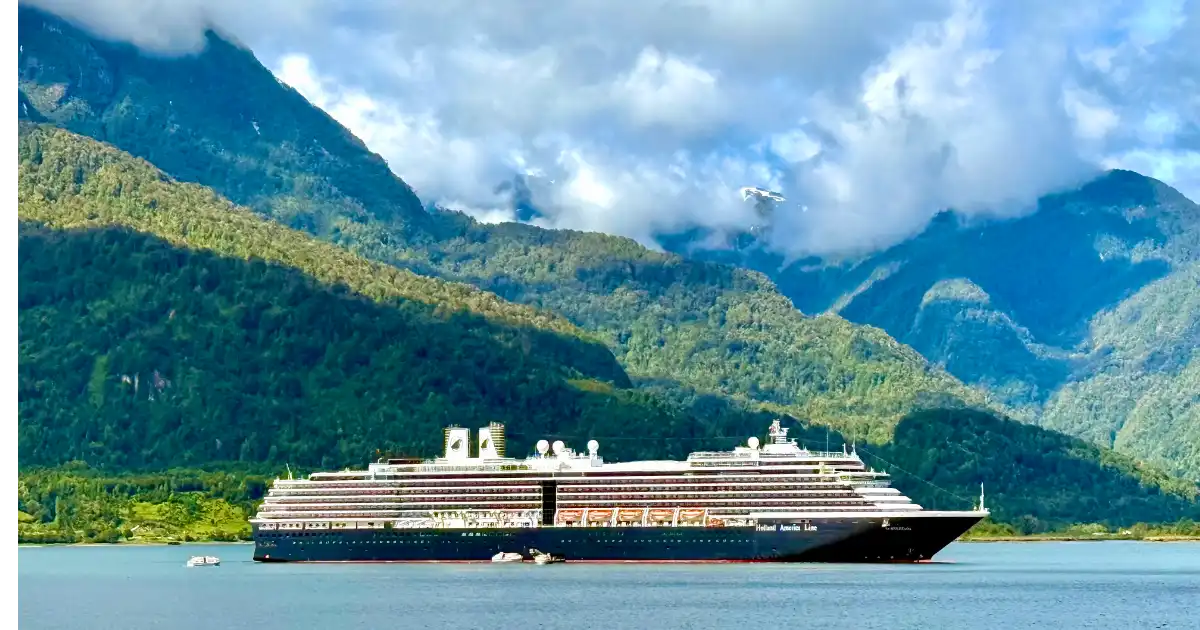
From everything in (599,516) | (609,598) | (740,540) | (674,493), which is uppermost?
(674,493)

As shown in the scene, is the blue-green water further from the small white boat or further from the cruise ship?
the small white boat

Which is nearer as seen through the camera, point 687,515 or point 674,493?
point 687,515

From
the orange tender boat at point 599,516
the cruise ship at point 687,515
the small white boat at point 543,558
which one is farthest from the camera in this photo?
the small white boat at point 543,558

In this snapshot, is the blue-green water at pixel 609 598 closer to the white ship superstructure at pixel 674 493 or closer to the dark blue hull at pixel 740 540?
the dark blue hull at pixel 740 540

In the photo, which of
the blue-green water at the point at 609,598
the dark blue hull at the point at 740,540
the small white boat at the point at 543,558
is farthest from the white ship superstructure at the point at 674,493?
the blue-green water at the point at 609,598

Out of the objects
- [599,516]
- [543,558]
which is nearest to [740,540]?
[599,516]

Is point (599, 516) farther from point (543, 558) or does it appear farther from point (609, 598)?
point (609, 598)
